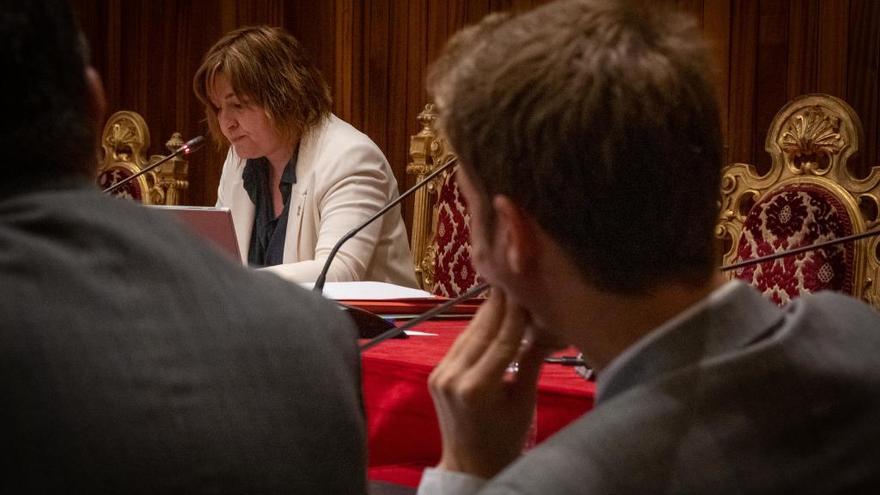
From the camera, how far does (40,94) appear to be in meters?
0.78

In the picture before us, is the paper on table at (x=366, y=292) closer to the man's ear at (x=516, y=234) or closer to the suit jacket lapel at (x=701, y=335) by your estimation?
the man's ear at (x=516, y=234)

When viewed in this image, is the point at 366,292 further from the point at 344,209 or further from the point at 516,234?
the point at 516,234

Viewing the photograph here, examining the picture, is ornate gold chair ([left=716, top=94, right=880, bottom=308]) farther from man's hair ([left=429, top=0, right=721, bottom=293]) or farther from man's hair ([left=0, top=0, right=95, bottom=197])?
man's hair ([left=0, top=0, right=95, bottom=197])

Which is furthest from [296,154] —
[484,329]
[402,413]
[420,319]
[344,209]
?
[484,329]

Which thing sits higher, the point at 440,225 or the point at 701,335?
the point at 701,335

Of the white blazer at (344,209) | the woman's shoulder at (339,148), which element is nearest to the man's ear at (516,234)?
the white blazer at (344,209)

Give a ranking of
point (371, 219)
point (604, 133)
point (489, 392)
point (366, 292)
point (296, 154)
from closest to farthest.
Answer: point (604, 133)
point (489, 392)
point (371, 219)
point (366, 292)
point (296, 154)

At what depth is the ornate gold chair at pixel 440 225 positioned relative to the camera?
3350mm

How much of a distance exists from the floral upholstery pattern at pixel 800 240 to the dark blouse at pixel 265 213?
131 centimetres

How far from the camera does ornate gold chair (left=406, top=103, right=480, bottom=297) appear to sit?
11.0 ft

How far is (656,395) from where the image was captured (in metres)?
0.80

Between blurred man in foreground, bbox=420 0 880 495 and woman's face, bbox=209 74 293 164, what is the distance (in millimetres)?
2462

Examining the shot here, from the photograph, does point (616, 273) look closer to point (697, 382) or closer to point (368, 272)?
point (697, 382)

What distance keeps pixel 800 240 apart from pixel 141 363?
2206 mm
